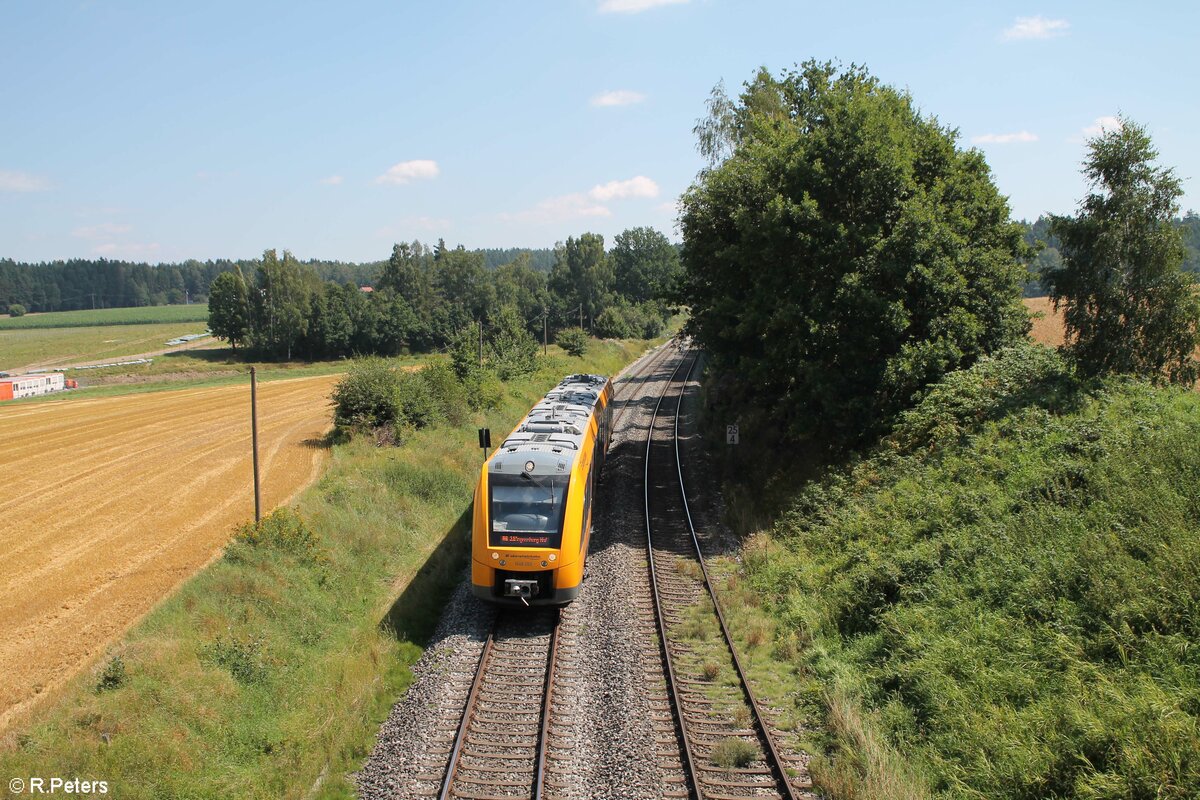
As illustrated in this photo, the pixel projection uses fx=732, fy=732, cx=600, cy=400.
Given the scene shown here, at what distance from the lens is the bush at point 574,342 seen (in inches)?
2431

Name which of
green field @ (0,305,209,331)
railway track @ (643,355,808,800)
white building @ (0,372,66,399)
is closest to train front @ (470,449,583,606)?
railway track @ (643,355,808,800)

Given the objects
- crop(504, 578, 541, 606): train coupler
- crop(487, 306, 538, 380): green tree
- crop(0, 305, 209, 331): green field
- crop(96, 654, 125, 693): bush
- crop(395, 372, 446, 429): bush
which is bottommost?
crop(96, 654, 125, 693): bush

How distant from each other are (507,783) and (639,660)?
361 centimetres

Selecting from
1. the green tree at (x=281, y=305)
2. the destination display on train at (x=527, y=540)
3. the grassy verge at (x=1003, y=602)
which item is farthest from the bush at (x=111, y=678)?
the green tree at (x=281, y=305)

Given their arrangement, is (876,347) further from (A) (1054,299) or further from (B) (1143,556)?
(B) (1143,556)

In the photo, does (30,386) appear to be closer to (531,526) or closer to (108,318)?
(531,526)

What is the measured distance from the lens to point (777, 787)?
9.00m

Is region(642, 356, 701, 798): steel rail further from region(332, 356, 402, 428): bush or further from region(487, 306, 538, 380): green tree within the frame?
region(487, 306, 538, 380): green tree

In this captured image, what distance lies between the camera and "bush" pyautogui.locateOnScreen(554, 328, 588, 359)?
203 ft

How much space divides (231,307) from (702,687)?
85.7 meters

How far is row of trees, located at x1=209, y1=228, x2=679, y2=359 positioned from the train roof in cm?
5088

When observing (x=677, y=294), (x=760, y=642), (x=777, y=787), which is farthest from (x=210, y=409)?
(x=777, y=787)

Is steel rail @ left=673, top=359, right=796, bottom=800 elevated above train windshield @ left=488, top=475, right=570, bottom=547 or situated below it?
below

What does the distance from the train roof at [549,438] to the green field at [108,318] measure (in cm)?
13944
